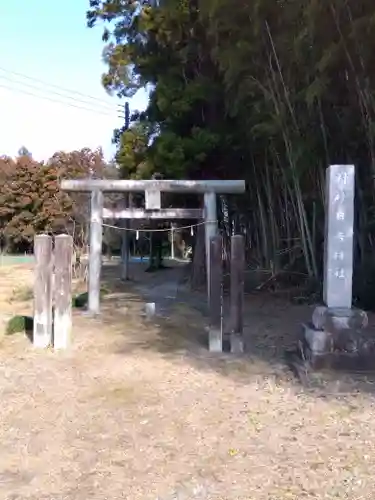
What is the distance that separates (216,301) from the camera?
21.1ft

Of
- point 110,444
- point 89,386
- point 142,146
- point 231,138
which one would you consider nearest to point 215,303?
point 89,386

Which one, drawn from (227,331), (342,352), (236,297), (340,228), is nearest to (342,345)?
(342,352)

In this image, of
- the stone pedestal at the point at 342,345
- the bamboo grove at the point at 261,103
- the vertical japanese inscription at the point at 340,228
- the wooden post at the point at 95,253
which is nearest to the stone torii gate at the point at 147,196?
the wooden post at the point at 95,253

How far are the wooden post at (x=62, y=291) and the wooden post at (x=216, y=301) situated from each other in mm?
1442

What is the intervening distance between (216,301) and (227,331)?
3.19 ft

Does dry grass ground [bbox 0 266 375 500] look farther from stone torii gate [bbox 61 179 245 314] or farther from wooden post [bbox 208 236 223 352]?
stone torii gate [bbox 61 179 245 314]

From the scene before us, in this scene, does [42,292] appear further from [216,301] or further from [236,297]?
[236,297]

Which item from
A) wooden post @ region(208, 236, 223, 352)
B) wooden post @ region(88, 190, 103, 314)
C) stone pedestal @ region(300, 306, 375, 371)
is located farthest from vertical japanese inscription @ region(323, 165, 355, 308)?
wooden post @ region(88, 190, 103, 314)

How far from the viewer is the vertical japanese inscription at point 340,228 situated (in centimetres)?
571

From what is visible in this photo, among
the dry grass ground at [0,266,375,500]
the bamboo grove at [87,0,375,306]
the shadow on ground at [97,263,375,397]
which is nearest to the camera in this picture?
the dry grass ground at [0,266,375,500]

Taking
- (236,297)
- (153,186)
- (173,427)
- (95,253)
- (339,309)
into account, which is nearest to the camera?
(173,427)

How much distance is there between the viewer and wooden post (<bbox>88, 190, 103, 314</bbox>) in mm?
8992

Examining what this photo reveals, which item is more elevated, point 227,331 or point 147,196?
point 147,196

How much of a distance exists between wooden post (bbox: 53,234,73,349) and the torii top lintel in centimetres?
304
